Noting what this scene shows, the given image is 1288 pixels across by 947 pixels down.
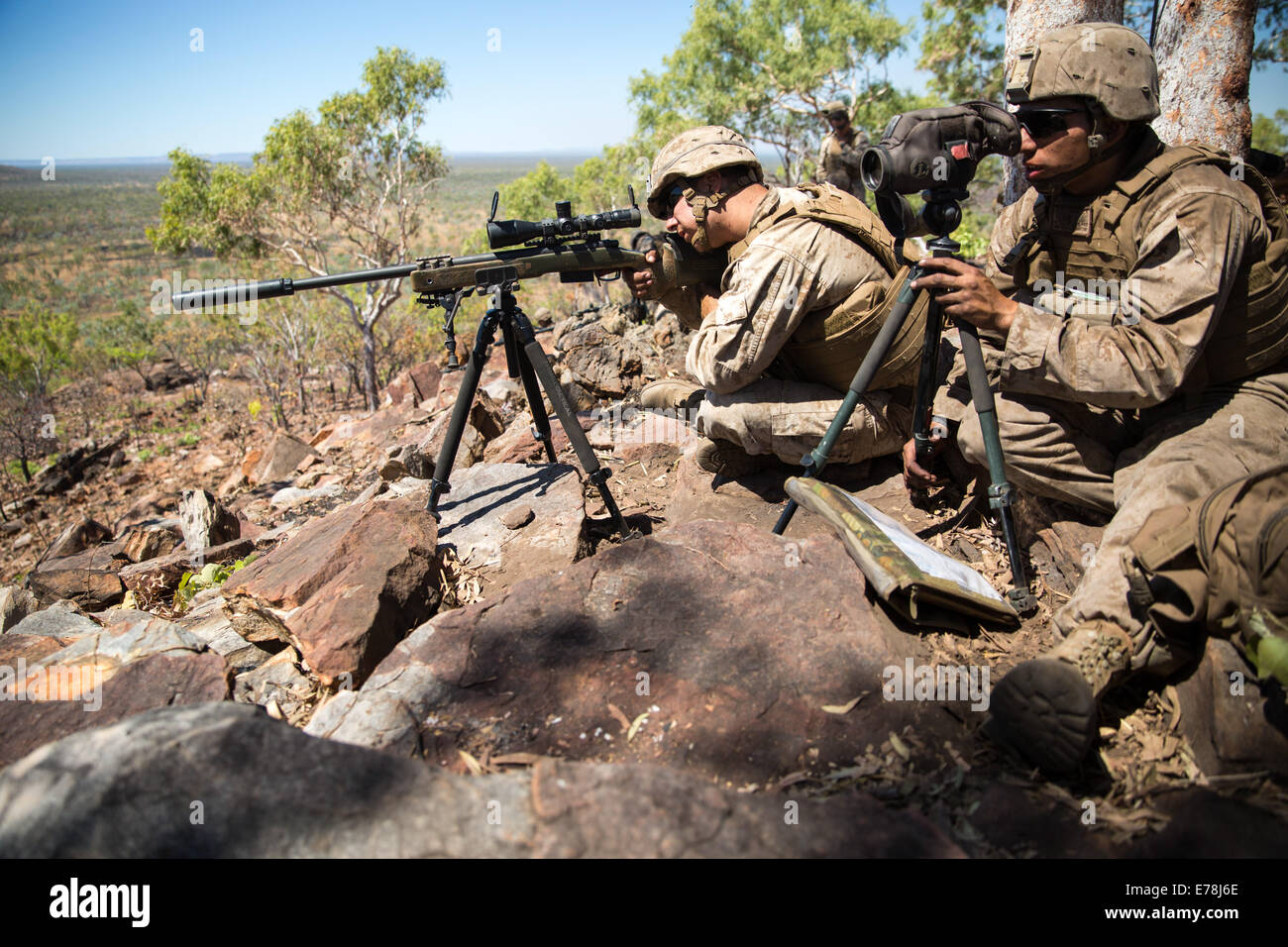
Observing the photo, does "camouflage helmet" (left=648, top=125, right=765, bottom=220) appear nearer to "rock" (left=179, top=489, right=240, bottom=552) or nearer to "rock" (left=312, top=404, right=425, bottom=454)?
"rock" (left=179, top=489, right=240, bottom=552)

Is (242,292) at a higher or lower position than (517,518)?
higher

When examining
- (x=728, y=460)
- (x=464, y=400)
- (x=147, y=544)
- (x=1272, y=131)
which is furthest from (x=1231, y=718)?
(x=1272, y=131)

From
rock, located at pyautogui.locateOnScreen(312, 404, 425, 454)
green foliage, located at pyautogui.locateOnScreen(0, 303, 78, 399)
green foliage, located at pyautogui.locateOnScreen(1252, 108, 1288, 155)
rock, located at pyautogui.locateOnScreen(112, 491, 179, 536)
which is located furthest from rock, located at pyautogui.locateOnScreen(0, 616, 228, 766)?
green foliage, located at pyautogui.locateOnScreen(1252, 108, 1288, 155)

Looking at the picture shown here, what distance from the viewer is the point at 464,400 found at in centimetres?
370

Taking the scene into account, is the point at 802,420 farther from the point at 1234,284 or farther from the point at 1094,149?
the point at 1234,284

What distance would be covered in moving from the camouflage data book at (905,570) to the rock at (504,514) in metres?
1.26

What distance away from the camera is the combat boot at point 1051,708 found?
194cm

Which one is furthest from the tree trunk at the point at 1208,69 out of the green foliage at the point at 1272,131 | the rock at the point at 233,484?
the green foliage at the point at 1272,131

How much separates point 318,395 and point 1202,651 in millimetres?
15739

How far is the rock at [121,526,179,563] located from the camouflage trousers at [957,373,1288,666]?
574 cm

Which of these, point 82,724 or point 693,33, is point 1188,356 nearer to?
point 82,724

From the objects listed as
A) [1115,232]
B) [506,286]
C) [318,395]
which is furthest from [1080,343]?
[318,395]

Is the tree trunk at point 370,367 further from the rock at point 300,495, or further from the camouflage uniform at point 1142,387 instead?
the camouflage uniform at point 1142,387

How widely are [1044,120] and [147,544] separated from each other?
247 inches
